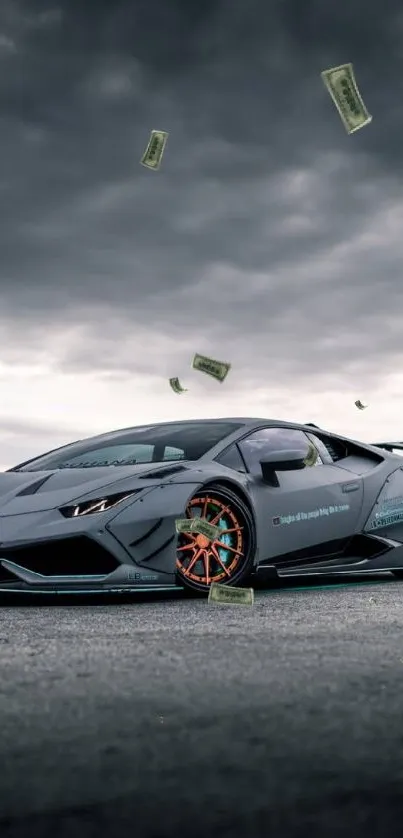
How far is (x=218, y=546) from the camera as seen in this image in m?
6.05

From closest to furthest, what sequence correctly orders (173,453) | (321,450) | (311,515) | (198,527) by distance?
(198,527) < (173,453) < (311,515) < (321,450)

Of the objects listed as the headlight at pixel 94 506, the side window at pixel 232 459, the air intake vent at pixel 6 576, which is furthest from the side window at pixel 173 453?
the air intake vent at pixel 6 576

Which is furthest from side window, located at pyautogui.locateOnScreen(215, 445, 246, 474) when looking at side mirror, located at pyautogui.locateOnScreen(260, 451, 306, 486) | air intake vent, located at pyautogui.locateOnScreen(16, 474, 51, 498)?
air intake vent, located at pyautogui.locateOnScreen(16, 474, 51, 498)

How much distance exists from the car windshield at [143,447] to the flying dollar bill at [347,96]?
6.49ft

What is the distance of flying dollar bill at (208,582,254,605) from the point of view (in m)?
5.28

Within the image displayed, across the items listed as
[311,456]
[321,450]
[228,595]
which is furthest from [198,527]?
[321,450]

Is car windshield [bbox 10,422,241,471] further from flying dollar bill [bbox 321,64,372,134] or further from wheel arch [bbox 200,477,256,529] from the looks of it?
flying dollar bill [bbox 321,64,372,134]

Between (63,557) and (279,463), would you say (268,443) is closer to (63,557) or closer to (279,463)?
(279,463)

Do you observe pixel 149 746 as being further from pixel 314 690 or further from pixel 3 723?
pixel 314 690

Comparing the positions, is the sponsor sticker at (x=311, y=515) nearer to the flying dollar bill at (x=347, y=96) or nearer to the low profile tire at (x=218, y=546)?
the low profile tire at (x=218, y=546)

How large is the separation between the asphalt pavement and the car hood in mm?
1873

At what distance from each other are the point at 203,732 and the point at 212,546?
12.9 ft

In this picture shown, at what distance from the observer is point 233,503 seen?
615 centimetres

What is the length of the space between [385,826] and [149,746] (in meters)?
0.62
